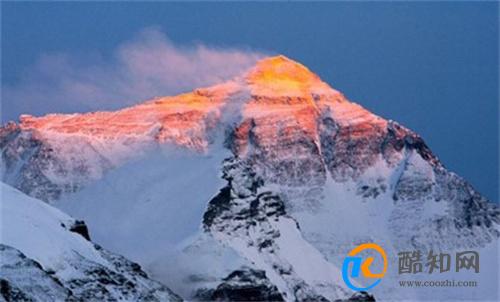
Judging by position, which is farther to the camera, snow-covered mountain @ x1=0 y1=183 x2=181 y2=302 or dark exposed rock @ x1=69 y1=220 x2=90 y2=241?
dark exposed rock @ x1=69 y1=220 x2=90 y2=241

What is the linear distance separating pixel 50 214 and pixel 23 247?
28.7m

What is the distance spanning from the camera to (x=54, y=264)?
163500 millimetres

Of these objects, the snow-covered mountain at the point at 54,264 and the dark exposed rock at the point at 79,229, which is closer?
the snow-covered mountain at the point at 54,264

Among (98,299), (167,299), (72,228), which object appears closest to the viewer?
(98,299)

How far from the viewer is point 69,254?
553 feet

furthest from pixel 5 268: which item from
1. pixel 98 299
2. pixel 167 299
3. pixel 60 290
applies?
pixel 167 299

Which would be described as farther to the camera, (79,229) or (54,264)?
(79,229)

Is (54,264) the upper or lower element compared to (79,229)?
lower

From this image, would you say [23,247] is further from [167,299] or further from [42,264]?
[167,299]

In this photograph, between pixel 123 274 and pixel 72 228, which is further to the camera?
pixel 72 228

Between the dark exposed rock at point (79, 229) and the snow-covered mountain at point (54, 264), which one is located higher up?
the dark exposed rock at point (79, 229)

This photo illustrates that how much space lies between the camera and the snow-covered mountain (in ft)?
463

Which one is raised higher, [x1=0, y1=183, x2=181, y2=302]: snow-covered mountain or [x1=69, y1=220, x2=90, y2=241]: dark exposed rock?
[x1=69, y1=220, x2=90, y2=241]: dark exposed rock

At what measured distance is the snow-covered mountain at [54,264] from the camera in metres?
141
